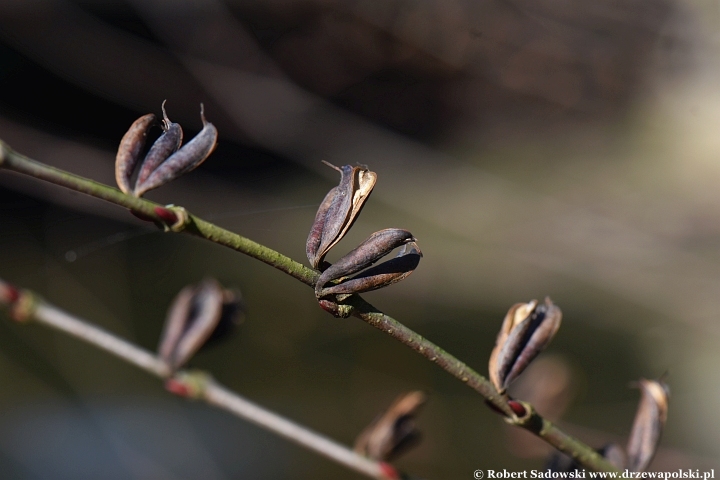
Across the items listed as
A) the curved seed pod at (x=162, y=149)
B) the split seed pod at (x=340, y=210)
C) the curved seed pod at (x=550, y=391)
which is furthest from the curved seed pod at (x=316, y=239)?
the curved seed pod at (x=550, y=391)

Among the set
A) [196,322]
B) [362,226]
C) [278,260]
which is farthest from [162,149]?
[362,226]

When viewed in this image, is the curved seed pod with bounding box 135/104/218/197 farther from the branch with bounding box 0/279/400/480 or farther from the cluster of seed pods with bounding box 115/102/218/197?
the branch with bounding box 0/279/400/480

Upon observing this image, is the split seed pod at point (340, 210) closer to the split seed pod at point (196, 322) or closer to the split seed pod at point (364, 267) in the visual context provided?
the split seed pod at point (364, 267)

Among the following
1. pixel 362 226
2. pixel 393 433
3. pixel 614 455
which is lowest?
pixel 362 226

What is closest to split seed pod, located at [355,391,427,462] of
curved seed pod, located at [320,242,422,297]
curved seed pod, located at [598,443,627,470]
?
curved seed pod, located at [598,443,627,470]

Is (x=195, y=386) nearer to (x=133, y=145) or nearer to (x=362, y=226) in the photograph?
(x=133, y=145)
